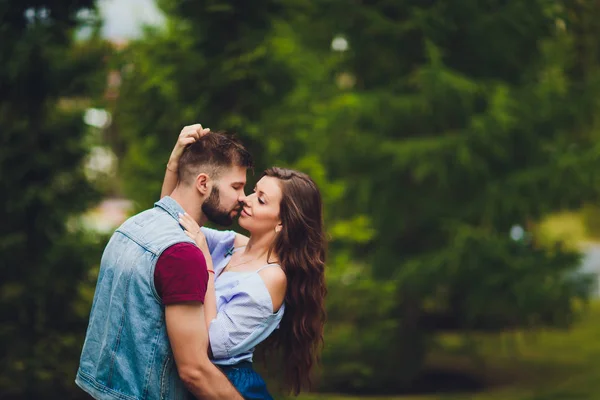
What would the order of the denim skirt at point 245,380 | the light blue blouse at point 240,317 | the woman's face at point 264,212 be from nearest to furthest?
the light blue blouse at point 240,317 < the denim skirt at point 245,380 < the woman's face at point 264,212

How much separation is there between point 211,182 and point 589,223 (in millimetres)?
30480

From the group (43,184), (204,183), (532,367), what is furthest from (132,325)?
(532,367)

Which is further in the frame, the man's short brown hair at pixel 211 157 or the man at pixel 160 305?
the man's short brown hair at pixel 211 157

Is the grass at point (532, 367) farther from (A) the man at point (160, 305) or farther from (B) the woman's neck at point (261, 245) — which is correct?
(A) the man at point (160, 305)

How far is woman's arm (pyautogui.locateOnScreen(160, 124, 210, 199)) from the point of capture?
122 inches

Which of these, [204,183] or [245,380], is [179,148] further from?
[245,380]

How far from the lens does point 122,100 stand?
8.40 meters

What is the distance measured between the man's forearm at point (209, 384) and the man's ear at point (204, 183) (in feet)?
2.20

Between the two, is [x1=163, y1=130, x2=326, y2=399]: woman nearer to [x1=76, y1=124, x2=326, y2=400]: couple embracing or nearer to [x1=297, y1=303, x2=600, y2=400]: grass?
[x1=76, y1=124, x2=326, y2=400]: couple embracing

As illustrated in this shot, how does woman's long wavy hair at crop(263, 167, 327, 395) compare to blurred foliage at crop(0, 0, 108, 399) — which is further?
blurred foliage at crop(0, 0, 108, 399)

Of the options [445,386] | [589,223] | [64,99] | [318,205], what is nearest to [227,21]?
[64,99]

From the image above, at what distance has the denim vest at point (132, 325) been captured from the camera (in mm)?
2762

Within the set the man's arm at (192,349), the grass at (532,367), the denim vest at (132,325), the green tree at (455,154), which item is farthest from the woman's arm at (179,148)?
the green tree at (455,154)

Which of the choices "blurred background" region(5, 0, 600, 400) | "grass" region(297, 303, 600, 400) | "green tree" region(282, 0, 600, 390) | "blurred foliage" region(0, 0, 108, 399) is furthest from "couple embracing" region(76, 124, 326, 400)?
"green tree" region(282, 0, 600, 390)
